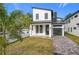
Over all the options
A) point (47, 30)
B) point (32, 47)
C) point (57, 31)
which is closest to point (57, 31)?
point (57, 31)

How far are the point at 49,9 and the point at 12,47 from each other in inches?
45.3

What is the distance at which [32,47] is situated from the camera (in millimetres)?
6363

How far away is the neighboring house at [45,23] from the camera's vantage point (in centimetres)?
632

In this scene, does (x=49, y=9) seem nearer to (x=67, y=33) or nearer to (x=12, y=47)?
(x=67, y=33)

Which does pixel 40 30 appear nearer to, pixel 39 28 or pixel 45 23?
pixel 39 28

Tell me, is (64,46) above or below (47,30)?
below

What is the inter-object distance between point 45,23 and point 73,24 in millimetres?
619

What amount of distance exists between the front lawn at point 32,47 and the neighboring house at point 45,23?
0.15m

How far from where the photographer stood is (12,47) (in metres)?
6.33

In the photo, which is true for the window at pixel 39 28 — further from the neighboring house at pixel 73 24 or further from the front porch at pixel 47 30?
the neighboring house at pixel 73 24

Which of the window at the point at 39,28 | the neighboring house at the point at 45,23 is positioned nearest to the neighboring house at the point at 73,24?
the neighboring house at the point at 45,23

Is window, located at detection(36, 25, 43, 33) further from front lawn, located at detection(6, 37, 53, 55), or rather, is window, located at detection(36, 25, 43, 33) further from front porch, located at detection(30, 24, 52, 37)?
front lawn, located at detection(6, 37, 53, 55)

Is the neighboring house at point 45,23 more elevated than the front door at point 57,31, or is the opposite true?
the neighboring house at point 45,23

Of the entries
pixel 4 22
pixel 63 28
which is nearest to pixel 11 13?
pixel 4 22
